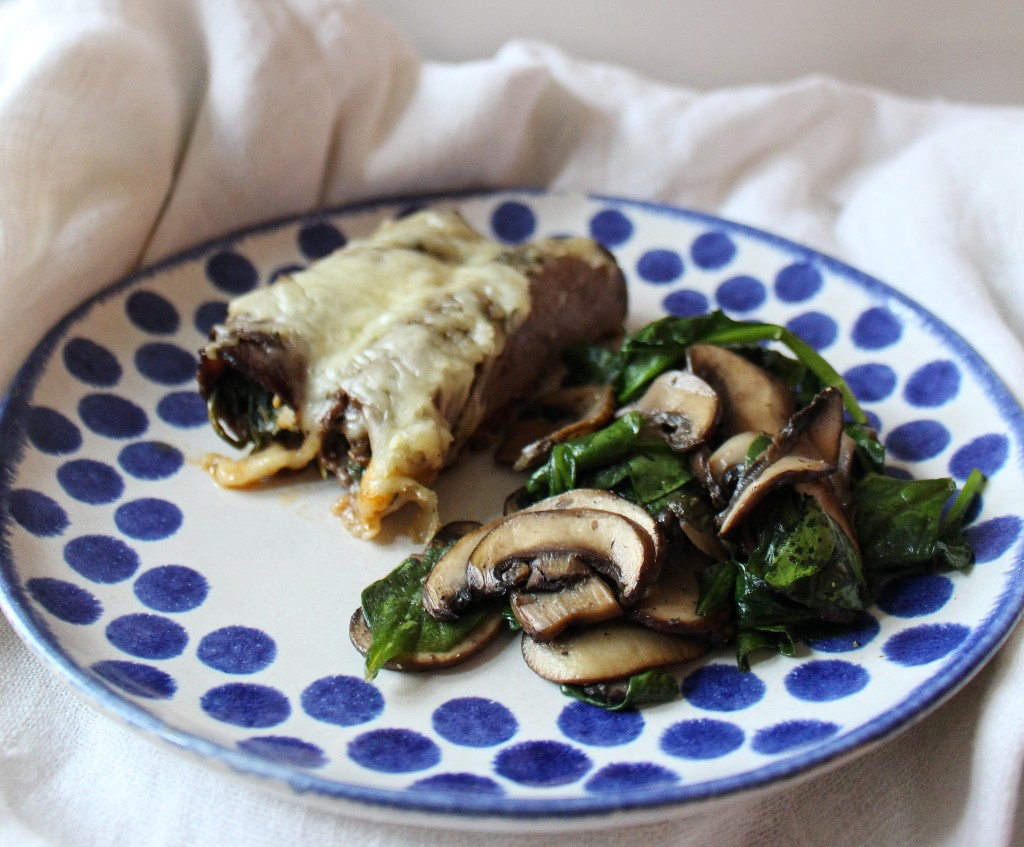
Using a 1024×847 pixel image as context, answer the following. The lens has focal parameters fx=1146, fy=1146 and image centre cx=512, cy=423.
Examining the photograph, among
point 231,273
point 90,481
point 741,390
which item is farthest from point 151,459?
point 741,390

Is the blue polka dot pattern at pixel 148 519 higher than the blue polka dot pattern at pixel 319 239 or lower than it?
lower

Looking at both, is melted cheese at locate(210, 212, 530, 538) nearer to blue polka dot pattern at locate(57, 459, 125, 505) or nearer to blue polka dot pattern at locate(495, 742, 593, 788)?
blue polka dot pattern at locate(57, 459, 125, 505)

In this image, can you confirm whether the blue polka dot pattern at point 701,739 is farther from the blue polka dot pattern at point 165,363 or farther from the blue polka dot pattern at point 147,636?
the blue polka dot pattern at point 165,363

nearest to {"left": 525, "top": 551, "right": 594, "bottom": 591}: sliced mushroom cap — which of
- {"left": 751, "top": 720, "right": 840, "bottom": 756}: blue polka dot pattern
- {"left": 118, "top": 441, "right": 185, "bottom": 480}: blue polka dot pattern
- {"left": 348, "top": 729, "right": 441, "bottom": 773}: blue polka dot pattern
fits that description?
{"left": 348, "top": 729, "right": 441, "bottom": 773}: blue polka dot pattern

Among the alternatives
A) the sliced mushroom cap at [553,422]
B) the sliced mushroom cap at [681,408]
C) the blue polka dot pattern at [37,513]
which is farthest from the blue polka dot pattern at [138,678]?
the sliced mushroom cap at [681,408]

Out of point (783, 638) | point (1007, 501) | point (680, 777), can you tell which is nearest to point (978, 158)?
point (1007, 501)

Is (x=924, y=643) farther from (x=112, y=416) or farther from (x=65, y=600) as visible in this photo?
(x=112, y=416)
